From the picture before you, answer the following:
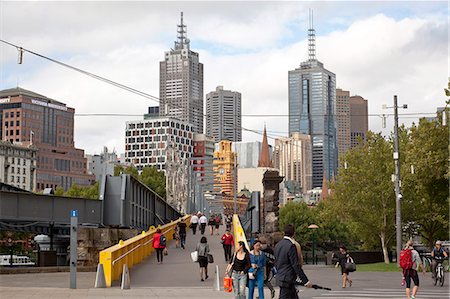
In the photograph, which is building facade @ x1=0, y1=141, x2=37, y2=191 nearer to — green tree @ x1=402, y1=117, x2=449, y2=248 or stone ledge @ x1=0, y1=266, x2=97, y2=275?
green tree @ x1=402, y1=117, x2=449, y2=248

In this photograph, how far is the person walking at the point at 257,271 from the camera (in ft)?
60.9

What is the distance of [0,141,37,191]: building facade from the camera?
559 feet

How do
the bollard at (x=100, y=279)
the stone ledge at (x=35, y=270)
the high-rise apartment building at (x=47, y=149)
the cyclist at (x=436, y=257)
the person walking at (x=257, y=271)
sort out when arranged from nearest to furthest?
the person walking at (x=257, y=271) → the bollard at (x=100, y=279) → the cyclist at (x=436, y=257) → the stone ledge at (x=35, y=270) → the high-rise apartment building at (x=47, y=149)

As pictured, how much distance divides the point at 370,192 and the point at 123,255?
99.0 ft

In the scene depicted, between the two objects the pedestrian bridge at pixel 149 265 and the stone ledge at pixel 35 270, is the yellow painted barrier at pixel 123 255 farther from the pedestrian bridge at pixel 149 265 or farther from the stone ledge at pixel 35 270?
the stone ledge at pixel 35 270

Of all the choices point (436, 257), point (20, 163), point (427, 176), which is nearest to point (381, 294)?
point (436, 257)

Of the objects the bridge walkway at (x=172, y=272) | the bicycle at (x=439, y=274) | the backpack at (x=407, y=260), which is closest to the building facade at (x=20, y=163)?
the bridge walkway at (x=172, y=272)

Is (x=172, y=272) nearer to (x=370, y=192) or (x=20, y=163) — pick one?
(x=370, y=192)

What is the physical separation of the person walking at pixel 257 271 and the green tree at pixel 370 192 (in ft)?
114

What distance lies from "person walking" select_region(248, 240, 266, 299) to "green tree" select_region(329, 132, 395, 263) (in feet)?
114

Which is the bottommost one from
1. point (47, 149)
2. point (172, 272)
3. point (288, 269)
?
point (172, 272)

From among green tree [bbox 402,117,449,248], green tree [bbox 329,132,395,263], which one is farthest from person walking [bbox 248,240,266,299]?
green tree [bbox 329,132,395,263]

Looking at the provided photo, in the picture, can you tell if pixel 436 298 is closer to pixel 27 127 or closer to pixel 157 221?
pixel 157 221

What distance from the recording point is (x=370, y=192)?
2152 inches
